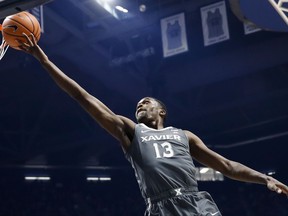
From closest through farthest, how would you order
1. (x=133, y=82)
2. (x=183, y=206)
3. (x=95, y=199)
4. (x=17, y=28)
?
(x=183, y=206), (x=17, y=28), (x=133, y=82), (x=95, y=199)

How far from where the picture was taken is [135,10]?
10250mm

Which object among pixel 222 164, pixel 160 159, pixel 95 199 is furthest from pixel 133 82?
pixel 160 159

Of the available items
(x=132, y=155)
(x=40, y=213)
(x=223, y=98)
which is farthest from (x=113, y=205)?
(x=132, y=155)

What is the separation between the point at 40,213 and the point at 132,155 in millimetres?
12589

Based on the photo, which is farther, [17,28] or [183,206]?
[17,28]

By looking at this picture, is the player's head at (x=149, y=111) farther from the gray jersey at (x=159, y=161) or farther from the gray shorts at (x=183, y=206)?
the gray shorts at (x=183, y=206)

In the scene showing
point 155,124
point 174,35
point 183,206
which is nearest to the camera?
point 183,206

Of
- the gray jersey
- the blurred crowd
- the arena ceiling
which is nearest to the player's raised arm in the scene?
the gray jersey

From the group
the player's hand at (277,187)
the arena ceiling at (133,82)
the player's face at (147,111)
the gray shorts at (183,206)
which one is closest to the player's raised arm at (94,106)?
the player's face at (147,111)

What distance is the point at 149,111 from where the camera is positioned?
3906 mm

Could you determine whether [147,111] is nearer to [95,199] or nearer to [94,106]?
[94,106]

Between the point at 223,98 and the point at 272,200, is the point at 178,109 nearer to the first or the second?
the point at 223,98

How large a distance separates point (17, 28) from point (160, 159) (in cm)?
152

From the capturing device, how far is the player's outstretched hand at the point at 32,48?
143 inches
